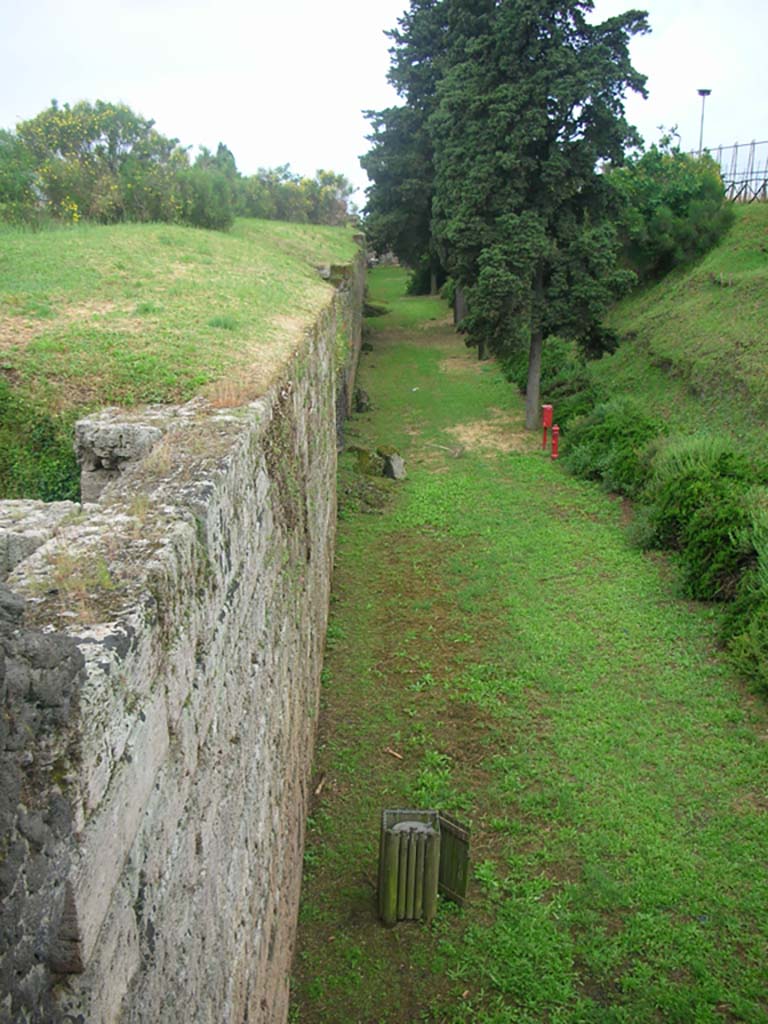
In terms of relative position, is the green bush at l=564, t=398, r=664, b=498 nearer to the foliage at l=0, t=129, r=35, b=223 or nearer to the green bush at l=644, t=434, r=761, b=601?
the green bush at l=644, t=434, r=761, b=601

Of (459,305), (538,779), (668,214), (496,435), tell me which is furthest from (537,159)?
(538,779)

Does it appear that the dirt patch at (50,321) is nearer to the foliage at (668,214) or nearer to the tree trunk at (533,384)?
the tree trunk at (533,384)

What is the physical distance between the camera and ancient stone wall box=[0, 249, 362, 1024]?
1733 mm

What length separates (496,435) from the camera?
56.0 ft

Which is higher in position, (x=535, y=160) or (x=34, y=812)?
(x=535, y=160)

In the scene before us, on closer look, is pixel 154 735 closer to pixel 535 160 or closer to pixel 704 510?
pixel 704 510

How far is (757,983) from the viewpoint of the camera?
5.07 m

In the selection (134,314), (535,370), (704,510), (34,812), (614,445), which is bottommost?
(704,510)

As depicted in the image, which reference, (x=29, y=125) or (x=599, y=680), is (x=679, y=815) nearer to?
(x=599, y=680)

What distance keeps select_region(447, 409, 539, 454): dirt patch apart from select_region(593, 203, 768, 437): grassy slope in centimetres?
219

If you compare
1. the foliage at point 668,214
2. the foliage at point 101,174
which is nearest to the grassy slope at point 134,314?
the foliage at point 101,174

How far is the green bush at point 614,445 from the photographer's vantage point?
1297 cm

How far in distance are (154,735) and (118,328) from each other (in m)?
5.74

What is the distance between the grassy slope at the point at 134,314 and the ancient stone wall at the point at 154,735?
1.04m
